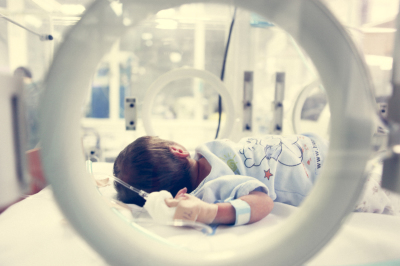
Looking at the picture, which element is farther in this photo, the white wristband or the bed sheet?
the white wristband

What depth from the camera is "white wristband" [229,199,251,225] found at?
0.60 metres

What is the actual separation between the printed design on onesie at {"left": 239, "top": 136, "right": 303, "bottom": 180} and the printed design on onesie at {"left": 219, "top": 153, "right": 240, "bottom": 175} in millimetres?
37

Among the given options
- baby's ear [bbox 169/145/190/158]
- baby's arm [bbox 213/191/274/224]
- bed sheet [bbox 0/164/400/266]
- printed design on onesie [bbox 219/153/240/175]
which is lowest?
bed sheet [bbox 0/164/400/266]

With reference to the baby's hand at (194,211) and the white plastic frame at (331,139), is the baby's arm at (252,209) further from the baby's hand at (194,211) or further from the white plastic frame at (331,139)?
the white plastic frame at (331,139)

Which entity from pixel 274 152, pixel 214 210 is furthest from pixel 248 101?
pixel 214 210

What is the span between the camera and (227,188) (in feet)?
2.31

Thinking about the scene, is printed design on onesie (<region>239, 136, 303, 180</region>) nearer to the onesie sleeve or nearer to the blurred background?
the onesie sleeve

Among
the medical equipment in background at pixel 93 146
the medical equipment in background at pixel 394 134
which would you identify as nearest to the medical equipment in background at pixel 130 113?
the medical equipment in background at pixel 93 146

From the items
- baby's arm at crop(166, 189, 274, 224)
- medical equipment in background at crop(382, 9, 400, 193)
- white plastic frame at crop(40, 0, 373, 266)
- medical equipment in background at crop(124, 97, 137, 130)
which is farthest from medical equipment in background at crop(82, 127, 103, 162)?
medical equipment in background at crop(382, 9, 400, 193)

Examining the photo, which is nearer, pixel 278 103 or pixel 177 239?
pixel 177 239

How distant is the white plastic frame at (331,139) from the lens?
0.36 metres

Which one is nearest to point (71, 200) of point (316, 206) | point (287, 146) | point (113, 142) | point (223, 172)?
point (316, 206)

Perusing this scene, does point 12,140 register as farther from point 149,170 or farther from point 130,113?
point 130,113

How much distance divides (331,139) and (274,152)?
489 mm
